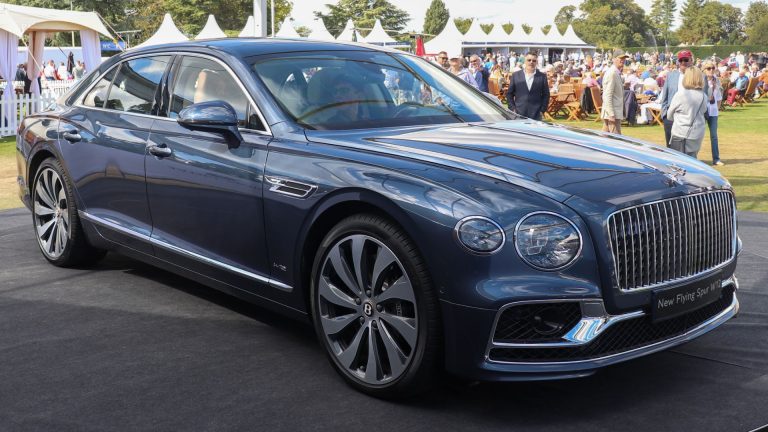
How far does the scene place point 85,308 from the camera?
587cm

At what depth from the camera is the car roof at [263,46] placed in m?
5.35

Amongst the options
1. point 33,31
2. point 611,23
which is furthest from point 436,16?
point 33,31

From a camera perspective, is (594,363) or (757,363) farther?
(757,363)

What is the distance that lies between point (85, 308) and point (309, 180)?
2236 millimetres

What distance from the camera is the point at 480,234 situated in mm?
3701

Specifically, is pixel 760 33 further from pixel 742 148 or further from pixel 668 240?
pixel 668 240

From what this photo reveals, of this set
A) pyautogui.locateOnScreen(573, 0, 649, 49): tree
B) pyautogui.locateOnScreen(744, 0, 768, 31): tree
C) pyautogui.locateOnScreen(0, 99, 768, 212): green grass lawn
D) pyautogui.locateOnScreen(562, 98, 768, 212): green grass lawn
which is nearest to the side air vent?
pyautogui.locateOnScreen(0, 99, 768, 212): green grass lawn

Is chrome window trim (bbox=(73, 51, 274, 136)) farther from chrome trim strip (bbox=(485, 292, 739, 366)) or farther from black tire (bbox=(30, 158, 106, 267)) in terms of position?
chrome trim strip (bbox=(485, 292, 739, 366))

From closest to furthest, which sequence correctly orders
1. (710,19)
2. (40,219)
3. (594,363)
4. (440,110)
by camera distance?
(594,363)
(440,110)
(40,219)
(710,19)

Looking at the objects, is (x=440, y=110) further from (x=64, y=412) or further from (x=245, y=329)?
(x=64, y=412)

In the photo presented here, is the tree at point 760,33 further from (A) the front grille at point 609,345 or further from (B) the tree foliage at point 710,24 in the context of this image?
(A) the front grille at point 609,345

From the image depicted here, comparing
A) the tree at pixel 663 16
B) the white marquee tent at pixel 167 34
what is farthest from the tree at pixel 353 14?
the white marquee tent at pixel 167 34

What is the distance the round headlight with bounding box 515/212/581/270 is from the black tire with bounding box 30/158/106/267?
3.88 metres

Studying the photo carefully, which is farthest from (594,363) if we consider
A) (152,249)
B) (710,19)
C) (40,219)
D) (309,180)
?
(710,19)
